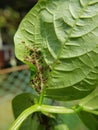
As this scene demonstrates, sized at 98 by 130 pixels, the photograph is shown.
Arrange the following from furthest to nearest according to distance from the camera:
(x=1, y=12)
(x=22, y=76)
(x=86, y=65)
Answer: (x=1, y=12) → (x=22, y=76) → (x=86, y=65)

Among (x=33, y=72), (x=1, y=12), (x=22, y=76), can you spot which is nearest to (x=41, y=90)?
(x=33, y=72)

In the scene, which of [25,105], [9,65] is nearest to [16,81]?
[9,65]

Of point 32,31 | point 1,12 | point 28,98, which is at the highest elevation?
point 32,31

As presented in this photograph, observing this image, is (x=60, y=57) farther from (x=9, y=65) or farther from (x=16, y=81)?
(x=9, y=65)

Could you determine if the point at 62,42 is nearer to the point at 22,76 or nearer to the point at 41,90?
the point at 41,90

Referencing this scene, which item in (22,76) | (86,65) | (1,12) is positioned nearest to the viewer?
(86,65)

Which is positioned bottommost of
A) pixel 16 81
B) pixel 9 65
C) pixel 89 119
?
pixel 9 65

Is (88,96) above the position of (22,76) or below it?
above
